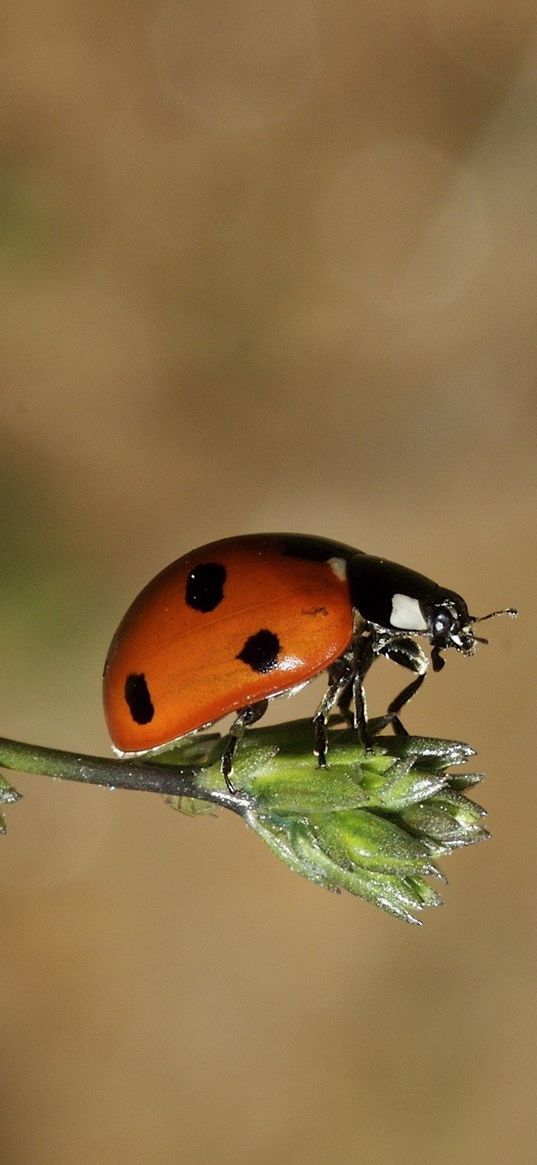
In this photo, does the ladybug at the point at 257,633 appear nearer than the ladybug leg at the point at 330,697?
No

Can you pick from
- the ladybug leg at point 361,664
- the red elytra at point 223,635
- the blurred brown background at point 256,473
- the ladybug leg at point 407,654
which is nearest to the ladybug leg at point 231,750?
the red elytra at point 223,635

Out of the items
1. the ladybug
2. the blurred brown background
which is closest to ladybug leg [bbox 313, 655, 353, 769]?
the ladybug

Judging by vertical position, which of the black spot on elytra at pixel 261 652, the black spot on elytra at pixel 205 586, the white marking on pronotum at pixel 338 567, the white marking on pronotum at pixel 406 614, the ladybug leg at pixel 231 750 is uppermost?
the white marking on pronotum at pixel 338 567

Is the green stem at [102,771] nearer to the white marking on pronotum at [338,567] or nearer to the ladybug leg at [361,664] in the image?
the ladybug leg at [361,664]

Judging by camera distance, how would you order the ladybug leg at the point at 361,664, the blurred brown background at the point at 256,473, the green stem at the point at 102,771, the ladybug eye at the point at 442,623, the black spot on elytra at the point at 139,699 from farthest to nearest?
the blurred brown background at the point at 256,473
the ladybug eye at the point at 442,623
the black spot on elytra at the point at 139,699
the ladybug leg at the point at 361,664
the green stem at the point at 102,771

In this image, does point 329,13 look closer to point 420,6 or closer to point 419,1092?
point 420,6

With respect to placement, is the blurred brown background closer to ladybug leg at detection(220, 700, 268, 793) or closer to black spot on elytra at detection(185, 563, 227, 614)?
black spot on elytra at detection(185, 563, 227, 614)

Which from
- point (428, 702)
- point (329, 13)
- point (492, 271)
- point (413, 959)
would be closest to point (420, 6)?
point (329, 13)
